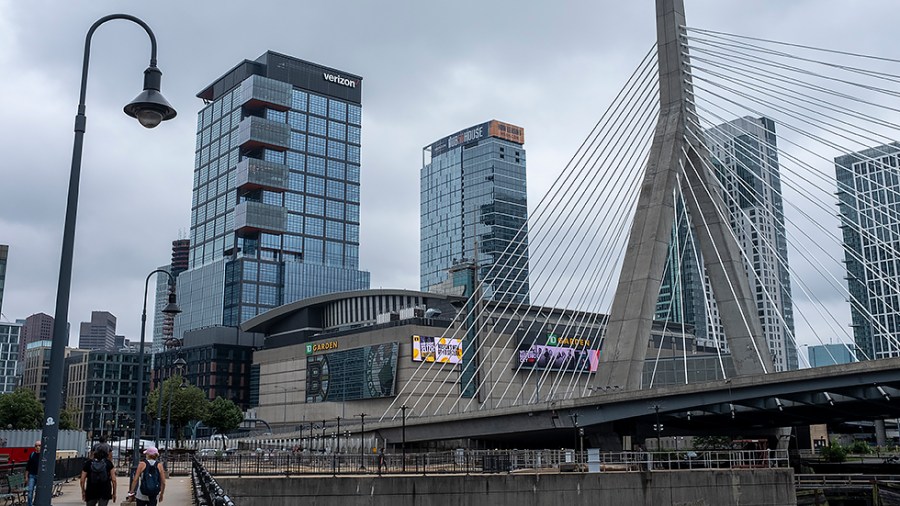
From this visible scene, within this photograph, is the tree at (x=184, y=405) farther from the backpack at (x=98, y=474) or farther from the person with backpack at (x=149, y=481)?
the person with backpack at (x=149, y=481)

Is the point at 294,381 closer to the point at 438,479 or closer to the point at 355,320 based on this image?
the point at 355,320

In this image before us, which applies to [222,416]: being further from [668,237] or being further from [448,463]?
[668,237]

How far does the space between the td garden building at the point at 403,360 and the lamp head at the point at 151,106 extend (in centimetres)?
8480

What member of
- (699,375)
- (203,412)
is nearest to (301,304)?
(203,412)

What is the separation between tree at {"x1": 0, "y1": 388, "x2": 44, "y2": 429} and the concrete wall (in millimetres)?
89528

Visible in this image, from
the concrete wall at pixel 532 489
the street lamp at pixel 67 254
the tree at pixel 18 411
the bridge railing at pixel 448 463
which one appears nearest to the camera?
the street lamp at pixel 67 254

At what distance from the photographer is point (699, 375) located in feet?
348

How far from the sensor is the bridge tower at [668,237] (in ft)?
168

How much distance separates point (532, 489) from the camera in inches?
1684

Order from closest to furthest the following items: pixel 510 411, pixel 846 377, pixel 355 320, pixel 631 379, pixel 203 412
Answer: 1. pixel 846 377
2. pixel 631 379
3. pixel 510 411
4. pixel 203 412
5. pixel 355 320

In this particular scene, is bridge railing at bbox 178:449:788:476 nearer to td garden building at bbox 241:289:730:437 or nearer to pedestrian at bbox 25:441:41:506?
pedestrian at bbox 25:441:41:506

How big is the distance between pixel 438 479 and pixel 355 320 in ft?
325

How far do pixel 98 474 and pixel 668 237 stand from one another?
134 feet

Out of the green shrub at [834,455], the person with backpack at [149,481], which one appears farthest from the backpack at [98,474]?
the green shrub at [834,455]
